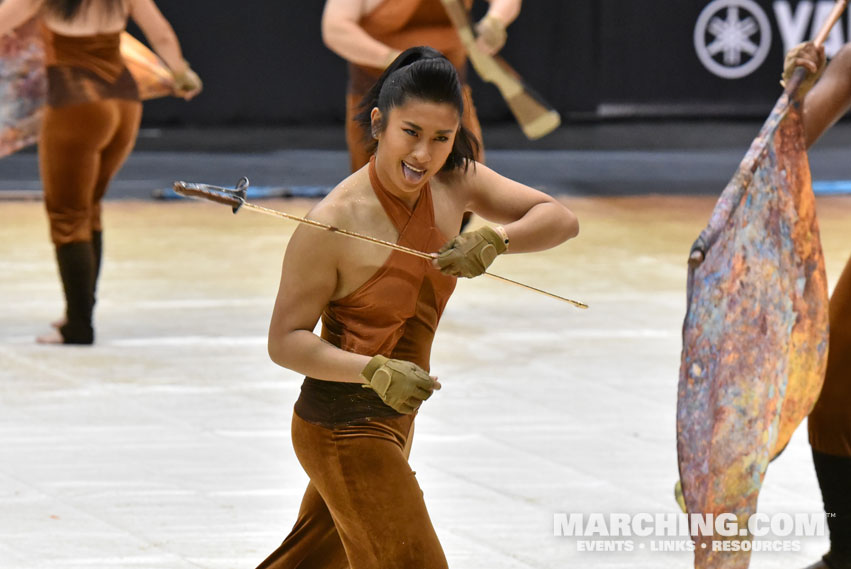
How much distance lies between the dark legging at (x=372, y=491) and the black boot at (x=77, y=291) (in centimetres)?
332

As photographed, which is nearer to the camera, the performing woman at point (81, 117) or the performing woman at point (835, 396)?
the performing woman at point (835, 396)

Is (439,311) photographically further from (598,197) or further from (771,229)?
(598,197)

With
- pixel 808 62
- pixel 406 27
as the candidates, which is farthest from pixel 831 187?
pixel 808 62

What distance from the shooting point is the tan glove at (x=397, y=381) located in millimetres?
2824

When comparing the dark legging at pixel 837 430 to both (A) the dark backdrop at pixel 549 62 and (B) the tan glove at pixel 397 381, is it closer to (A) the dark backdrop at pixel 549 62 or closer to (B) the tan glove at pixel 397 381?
(B) the tan glove at pixel 397 381

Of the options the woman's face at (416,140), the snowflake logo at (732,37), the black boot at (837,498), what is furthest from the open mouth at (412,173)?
the snowflake logo at (732,37)

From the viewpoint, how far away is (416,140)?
2980mm

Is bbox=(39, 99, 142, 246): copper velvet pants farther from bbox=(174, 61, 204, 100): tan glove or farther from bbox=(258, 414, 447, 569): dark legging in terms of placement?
bbox=(258, 414, 447, 569): dark legging

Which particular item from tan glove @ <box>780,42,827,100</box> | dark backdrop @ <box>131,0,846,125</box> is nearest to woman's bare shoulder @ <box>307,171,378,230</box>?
tan glove @ <box>780,42,827,100</box>

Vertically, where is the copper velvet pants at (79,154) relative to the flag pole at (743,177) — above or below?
below

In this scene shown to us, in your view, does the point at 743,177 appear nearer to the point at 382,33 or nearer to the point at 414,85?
the point at 414,85

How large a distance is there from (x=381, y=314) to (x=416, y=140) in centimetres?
36

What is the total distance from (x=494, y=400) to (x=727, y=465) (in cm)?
262

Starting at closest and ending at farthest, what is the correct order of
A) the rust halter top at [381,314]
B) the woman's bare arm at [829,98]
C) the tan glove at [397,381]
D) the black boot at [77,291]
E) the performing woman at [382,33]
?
the tan glove at [397,381] → the rust halter top at [381,314] → the woman's bare arm at [829,98] → the performing woman at [382,33] → the black boot at [77,291]
